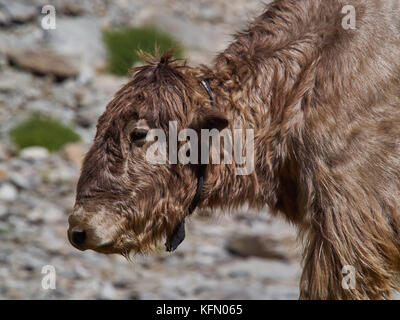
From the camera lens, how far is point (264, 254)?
8.70m

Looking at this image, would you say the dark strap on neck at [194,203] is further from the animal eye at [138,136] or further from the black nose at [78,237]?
the black nose at [78,237]

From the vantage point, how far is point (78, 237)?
12.2 feet

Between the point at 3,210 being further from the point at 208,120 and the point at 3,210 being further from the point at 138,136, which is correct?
the point at 208,120

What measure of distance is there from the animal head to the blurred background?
2.49ft

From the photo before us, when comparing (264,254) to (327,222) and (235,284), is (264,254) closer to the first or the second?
(235,284)

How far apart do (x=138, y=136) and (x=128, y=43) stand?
9.32 meters

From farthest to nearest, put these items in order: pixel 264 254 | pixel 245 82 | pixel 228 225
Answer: pixel 228 225
pixel 264 254
pixel 245 82

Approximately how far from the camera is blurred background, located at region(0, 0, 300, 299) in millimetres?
8008

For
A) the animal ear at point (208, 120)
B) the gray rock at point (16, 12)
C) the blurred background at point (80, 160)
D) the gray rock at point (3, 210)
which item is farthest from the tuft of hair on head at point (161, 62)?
the gray rock at point (16, 12)

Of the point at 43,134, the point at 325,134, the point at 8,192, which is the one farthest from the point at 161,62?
the point at 43,134

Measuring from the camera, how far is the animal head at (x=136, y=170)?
3805 millimetres

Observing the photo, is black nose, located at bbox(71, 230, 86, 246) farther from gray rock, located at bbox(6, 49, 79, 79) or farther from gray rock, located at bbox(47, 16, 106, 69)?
gray rock, located at bbox(47, 16, 106, 69)

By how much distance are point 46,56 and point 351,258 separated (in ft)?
31.6
